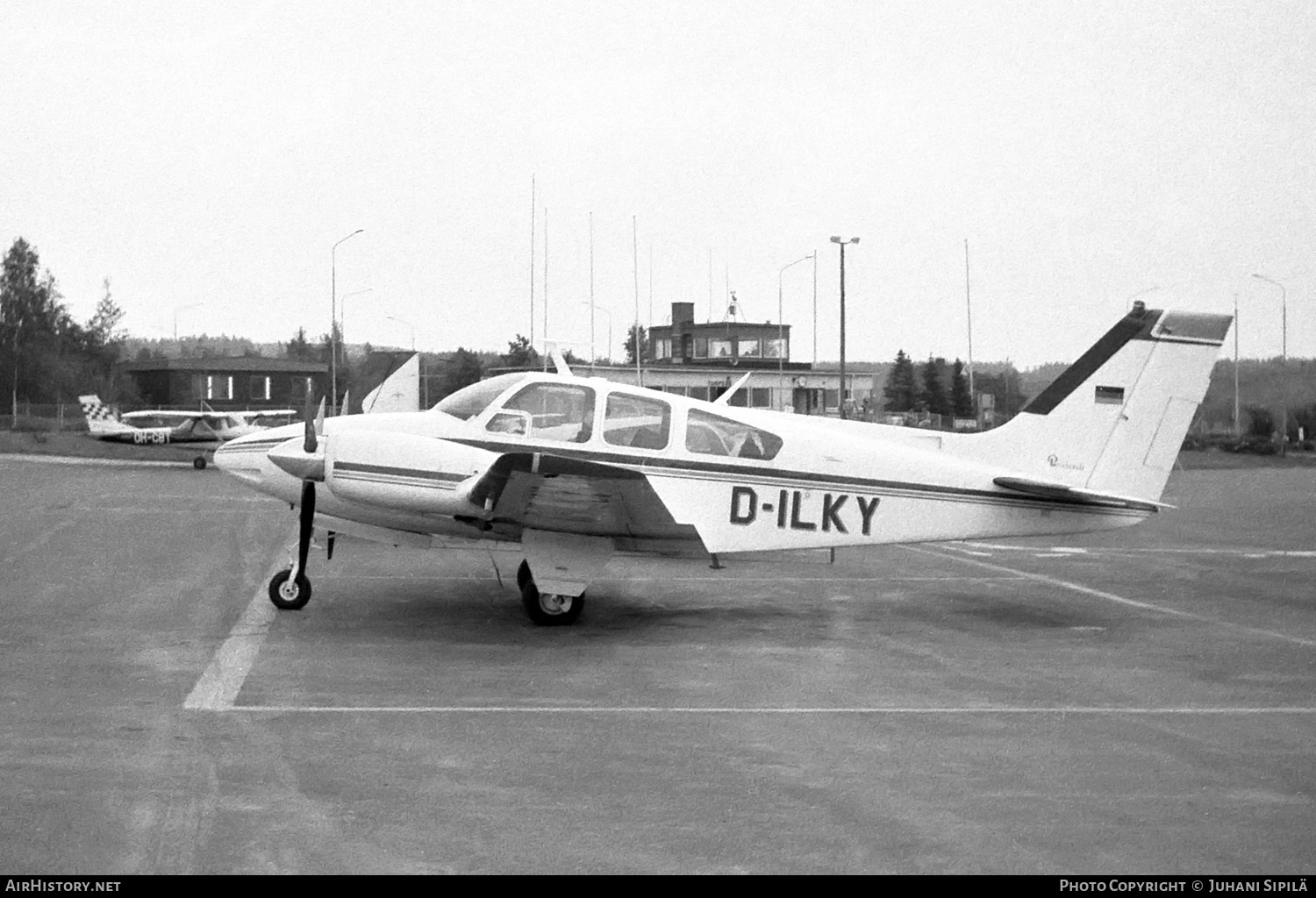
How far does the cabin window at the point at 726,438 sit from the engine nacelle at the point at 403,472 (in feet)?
6.81

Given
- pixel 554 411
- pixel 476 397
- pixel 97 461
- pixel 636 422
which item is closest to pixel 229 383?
pixel 97 461

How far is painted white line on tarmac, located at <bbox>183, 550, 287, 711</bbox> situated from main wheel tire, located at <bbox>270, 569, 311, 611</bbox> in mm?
159

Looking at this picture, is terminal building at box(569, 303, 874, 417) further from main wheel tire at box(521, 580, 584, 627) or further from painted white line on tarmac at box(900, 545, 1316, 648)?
main wheel tire at box(521, 580, 584, 627)

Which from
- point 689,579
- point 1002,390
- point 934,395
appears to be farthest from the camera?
point 1002,390

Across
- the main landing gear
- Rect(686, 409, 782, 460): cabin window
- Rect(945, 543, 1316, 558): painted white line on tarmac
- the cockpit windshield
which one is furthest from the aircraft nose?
Rect(945, 543, 1316, 558): painted white line on tarmac

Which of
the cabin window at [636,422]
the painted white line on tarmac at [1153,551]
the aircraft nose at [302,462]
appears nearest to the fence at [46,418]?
the painted white line on tarmac at [1153,551]

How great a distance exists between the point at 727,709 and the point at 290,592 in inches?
226

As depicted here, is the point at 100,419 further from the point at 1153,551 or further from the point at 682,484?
the point at 682,484

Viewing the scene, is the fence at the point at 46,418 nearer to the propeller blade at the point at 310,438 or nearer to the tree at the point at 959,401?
the tree at the point at 959,401

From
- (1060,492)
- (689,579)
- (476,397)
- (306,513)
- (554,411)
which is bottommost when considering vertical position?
(689,579)

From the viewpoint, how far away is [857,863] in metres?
5.96

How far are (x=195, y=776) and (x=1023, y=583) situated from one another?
39.6 feet

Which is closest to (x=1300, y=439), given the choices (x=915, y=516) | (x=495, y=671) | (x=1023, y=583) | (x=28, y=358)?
(x=1023, y=583)

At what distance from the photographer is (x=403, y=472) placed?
12.6 metres
